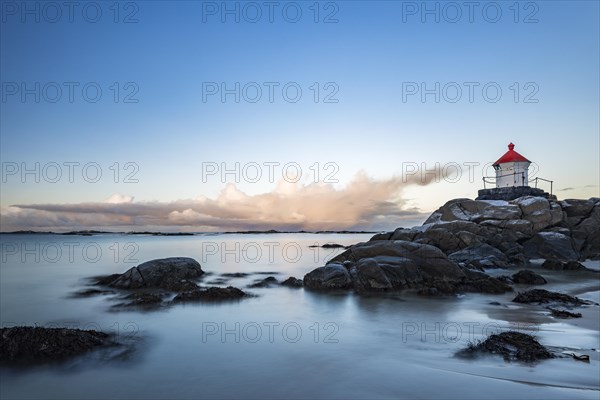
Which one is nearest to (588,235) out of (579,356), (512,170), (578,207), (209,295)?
(578,207)

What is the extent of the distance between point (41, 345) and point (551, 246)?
96.9 ft

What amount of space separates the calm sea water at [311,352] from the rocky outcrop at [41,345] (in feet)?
1.16

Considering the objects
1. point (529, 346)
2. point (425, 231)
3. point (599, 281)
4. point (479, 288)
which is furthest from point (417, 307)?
point (425, 231)

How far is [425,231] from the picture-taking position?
1005 inches

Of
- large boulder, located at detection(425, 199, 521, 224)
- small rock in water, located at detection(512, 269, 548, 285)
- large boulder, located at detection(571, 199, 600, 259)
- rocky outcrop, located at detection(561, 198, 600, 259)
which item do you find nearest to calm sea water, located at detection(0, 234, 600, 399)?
small rock in water, located at detection(512, 269, 548, 285)

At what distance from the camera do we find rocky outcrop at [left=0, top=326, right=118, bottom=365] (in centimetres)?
660

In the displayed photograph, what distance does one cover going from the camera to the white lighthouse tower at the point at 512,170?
35250 mm

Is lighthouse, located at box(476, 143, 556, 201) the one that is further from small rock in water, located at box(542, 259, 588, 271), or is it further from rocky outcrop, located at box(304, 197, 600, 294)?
small rock in water, located at box(542, 259, 588, 271)

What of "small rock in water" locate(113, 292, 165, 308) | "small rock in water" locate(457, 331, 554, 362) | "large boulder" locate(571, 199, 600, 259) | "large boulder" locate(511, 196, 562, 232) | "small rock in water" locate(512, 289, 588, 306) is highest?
"large boulder" locate(511, 196, 562, 232)

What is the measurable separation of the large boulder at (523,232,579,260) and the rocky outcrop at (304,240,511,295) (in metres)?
14.0

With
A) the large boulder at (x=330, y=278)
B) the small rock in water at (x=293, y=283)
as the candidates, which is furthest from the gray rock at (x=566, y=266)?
the small rock in water at (x=293, y=283)

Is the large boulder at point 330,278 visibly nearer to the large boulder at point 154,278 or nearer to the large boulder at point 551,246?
the large boulder at point 154,278

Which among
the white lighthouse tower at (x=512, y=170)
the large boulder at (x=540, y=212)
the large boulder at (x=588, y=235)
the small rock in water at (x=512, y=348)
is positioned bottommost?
the small rock in water at (x=512, y=348)

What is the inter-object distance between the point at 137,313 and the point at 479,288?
12.2 meters
